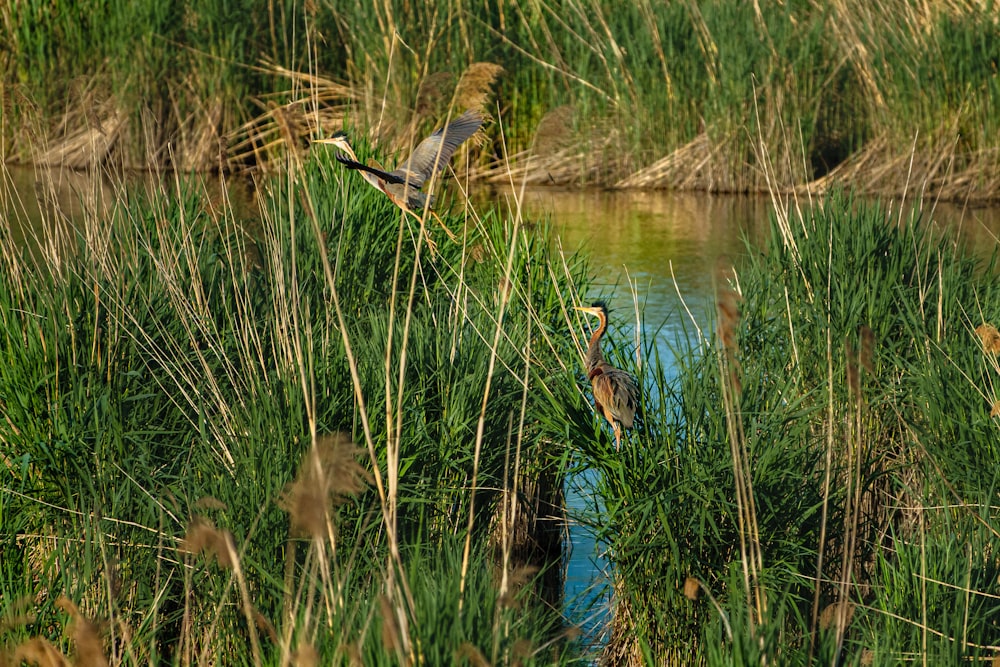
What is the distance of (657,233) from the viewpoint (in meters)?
9.03

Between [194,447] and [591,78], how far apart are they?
7.30 m

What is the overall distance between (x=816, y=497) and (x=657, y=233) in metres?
5.46

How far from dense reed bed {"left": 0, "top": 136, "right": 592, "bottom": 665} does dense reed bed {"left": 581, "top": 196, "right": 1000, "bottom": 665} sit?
30cm

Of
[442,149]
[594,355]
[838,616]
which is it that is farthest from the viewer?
[442,149]

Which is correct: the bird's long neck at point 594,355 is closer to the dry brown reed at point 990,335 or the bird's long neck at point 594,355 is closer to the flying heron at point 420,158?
the flying heron at point 420,158

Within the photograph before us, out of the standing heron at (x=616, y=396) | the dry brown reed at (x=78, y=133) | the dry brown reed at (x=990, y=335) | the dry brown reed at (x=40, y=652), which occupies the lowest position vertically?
the dry brown reed at (x=40, y=652)

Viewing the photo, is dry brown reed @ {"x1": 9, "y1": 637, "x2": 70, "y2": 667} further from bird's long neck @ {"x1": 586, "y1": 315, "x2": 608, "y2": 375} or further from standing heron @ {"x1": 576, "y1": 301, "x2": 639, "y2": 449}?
bird's long neck @ {"x1": 586, "y1": 315, "x2": 608, "y2": 375}

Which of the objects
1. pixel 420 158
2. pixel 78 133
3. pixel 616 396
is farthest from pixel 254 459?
pixel 78 133

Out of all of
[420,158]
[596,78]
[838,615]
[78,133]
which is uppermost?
[596,78]

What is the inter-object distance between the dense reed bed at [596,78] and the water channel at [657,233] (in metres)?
0.31

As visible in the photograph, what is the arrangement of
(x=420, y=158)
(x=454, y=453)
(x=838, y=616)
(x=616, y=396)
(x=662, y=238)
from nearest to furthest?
(x=838, y=616) < (x=616, y=396) < (x=454, y=453) < (x=420, y=158) < (x=662, y=238)

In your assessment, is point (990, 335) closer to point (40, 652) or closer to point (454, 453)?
point (454, 453)

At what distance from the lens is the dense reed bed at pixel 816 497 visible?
306cm

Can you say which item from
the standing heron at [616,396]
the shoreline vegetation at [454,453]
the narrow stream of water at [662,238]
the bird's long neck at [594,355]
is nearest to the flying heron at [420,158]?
the shoreline vegetation at [454,453]
